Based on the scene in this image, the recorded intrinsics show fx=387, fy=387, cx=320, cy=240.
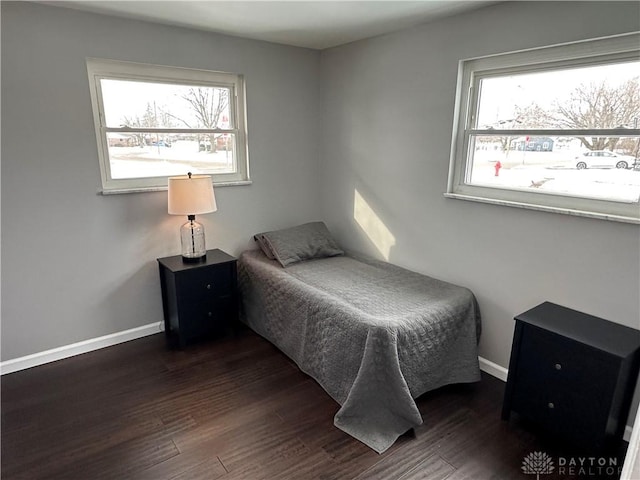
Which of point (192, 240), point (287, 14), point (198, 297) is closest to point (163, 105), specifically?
point (192, 240)

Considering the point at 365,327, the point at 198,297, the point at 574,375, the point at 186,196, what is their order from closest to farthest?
the point at 574,375, the point at 365,327, the point at 186,196, the point at 198,297

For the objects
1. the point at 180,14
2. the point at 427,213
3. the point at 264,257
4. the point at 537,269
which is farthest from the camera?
the point at 264,257

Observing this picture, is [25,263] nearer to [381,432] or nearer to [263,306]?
[263,306]

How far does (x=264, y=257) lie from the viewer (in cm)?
318

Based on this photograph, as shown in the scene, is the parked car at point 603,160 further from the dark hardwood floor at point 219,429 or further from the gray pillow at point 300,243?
the gray pillow at point 300,243

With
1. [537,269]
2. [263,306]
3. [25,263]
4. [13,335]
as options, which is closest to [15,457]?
[13,335]

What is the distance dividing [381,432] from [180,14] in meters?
2.74

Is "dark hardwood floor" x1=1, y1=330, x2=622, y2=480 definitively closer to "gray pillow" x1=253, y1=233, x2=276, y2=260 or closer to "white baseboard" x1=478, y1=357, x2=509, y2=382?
"white baseboard" x1=478, y1=357, x2=509, y2=382

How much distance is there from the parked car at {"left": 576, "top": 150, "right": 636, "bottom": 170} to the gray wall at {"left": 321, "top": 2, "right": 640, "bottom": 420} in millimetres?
287

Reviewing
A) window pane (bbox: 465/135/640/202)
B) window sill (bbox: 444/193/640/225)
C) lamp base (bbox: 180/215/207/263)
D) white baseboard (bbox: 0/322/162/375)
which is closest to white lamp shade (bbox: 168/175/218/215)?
lamp base (bbox: 180/215/207/263)

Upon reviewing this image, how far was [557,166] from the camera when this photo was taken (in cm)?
214

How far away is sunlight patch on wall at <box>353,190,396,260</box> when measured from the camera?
311 cm
